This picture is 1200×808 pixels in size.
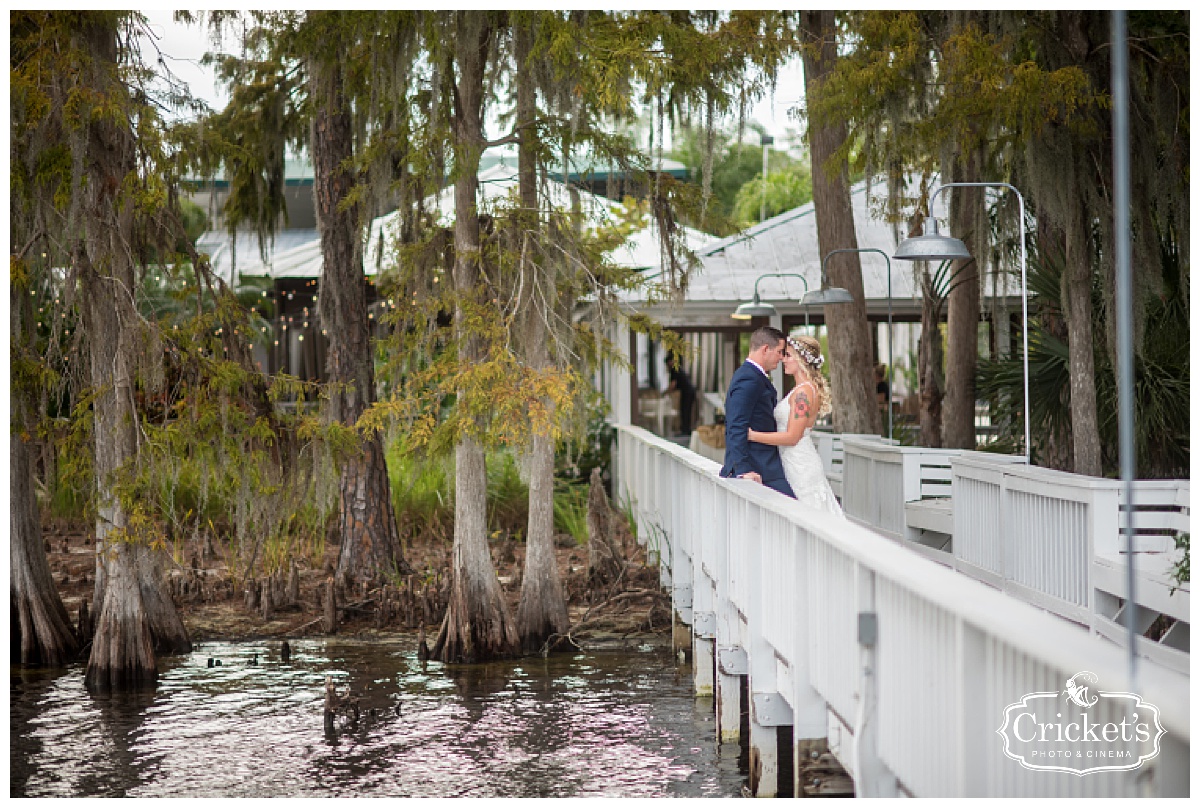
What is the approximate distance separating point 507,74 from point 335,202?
262cm

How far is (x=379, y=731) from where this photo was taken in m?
8.62

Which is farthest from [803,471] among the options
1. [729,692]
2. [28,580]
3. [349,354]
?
[349,354]

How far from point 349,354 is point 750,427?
6.62m

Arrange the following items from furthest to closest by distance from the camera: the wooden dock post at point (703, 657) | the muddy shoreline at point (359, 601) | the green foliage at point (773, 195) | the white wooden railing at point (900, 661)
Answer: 1. the green foliage at point (773, 195)
2. the muddy shoreline at point (359, 601)
3. the wooden dock post at point (703, 657)
4. the white wooden railing at point (900, 661)

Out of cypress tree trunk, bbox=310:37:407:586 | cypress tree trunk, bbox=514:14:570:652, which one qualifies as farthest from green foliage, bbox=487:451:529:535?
cypress tree trunk, bbox=514:14:570:652

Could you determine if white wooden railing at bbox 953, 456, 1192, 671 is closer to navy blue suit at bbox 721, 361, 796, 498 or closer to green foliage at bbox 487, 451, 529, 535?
navy blue suit at bbox 721, 361, 796, 498

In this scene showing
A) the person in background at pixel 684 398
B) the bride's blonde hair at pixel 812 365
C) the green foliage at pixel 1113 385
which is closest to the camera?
the bride's blonde hair at pixel 812 365

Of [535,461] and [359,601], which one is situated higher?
[535,461]

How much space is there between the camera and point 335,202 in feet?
43.9

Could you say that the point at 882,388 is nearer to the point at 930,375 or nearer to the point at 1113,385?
the point at 930,375

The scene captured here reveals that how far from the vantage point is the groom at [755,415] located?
7906 mm

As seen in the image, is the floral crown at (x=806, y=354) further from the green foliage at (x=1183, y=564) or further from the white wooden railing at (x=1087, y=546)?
the green foliage at (x=1183, y=564)

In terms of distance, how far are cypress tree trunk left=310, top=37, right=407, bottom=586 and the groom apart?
6113 mm

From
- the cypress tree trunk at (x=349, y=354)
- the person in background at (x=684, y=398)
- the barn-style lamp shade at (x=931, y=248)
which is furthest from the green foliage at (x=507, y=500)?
the barn-style lamp shade at (x=931, y=248)
